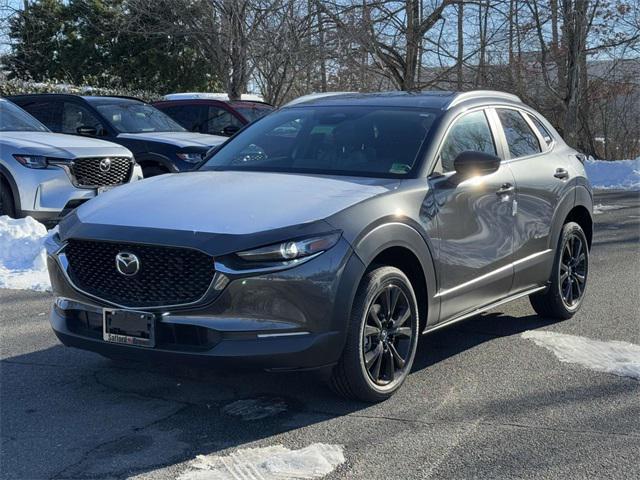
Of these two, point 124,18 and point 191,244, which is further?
point 124,18

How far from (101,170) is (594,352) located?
→ 6.49 meters

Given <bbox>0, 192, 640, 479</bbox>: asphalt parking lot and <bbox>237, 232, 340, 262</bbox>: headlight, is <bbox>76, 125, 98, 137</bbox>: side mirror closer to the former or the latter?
<bbox>0, 192, 640, 479</bbox>: asphalt parking lot

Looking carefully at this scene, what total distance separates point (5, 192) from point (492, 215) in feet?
20.7

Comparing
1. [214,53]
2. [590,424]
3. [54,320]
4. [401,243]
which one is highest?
[214,53]

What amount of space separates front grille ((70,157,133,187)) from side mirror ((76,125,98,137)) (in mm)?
2153

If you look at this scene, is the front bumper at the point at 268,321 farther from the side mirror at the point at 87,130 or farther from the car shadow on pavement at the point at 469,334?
the side mirror at the point at 87,130

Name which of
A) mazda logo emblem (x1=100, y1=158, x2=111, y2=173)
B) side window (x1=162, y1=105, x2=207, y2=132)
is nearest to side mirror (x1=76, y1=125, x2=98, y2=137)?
mazda logo emblem (x1=100, y1=158, x2=111, y2=173)

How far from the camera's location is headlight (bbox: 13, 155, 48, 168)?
9562 millimetres

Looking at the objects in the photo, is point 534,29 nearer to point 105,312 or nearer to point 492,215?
point 492,215

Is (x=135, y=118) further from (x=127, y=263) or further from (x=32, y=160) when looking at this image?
(x=127, y=263)

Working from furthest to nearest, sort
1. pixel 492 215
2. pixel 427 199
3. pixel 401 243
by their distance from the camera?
pixel 492 215 < pixel 427 199 < pixel 401 243

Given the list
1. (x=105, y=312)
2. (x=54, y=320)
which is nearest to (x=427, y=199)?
(x=105, y=312)

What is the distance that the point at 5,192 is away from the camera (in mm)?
9641

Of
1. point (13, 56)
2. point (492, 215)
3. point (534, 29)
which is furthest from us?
point (13, 56)
